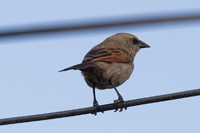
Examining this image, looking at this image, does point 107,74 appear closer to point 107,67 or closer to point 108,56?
point 107,67

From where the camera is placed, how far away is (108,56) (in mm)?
5969

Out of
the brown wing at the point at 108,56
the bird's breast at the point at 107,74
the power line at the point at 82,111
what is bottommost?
the power line at the point at 82,111

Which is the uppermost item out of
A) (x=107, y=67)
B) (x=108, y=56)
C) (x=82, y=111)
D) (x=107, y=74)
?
(x=108, y=56)

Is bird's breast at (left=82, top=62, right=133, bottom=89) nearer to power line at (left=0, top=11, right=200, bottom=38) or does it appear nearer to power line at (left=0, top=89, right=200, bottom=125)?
power line at (left=0, top=89, right=200, bottom=125)

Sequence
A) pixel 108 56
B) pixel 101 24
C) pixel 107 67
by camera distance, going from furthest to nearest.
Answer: pixel 108 56
pixel 107 67
pixel 101 24

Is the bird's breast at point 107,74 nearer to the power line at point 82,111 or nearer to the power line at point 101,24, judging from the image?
the power line at point 82,111

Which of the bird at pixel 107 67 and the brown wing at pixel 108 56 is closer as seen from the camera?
the bird at pixel 107 67

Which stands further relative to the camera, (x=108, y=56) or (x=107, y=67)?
(x=108, y=56)

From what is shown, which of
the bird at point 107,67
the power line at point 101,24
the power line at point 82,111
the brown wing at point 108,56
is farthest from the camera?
the brown wing at point 108,56

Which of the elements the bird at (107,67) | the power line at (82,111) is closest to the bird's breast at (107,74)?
the bird at (107,67)

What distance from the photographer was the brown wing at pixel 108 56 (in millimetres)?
5746

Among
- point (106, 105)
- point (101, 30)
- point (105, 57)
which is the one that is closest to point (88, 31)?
point (101, 30)

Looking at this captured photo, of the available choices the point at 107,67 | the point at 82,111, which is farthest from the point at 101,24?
the point at 107,67

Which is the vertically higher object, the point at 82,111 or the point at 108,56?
the point at 108,56
